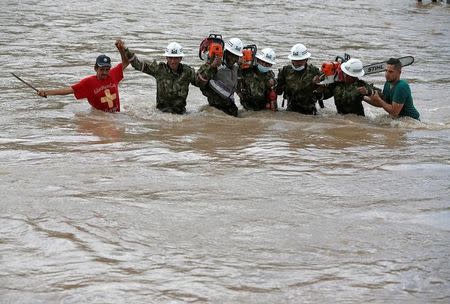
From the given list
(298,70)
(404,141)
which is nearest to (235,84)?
(298,70)

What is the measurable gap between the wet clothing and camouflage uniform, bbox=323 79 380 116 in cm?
143

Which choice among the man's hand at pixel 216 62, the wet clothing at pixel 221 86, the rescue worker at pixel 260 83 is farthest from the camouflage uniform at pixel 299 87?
the man's hand at pixel 216 62

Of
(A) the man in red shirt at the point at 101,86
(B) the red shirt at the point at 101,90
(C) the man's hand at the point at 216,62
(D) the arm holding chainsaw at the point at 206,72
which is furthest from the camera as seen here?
(D) the arm holding chainsaw at the point at 206,72

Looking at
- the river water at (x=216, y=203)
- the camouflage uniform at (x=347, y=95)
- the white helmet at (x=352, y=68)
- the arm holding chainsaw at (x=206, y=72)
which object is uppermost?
the white helmet at (x=352, y=68)

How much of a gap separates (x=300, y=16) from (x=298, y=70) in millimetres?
19579

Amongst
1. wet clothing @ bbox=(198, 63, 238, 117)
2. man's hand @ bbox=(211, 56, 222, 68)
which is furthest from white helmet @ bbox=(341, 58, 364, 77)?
man's hand @ bbox=(211, 56, 222, 68)

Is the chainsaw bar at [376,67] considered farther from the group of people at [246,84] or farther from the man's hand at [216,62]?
the man's hand at [216,62]

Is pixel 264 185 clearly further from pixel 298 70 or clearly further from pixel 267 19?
pixel 267 19

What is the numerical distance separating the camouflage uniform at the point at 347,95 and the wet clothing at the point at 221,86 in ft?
4.68

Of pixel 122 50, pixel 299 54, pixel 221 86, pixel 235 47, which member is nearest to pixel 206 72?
pixel 221 86

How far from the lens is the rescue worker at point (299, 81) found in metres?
12.4

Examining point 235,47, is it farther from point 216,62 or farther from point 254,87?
point 254,87

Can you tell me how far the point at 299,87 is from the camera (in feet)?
41.4

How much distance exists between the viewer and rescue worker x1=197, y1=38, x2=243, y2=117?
12.2 meters
